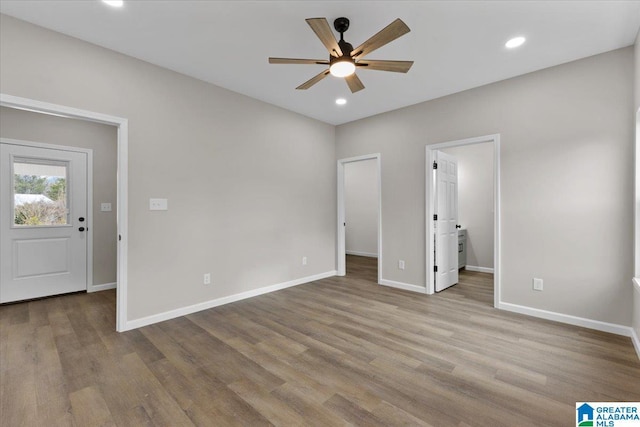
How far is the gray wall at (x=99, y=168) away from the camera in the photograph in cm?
414

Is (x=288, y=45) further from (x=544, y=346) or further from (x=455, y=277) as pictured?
(x=455, y=277)

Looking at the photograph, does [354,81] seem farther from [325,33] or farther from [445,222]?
[445,222]

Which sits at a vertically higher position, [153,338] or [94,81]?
[94,81]

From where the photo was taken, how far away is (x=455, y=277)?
15.4 ft

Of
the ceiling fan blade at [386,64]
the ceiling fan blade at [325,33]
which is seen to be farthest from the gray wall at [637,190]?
the ceiling fan blade at [325,33]

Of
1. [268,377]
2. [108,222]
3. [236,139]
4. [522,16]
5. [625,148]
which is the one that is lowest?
[268,377]

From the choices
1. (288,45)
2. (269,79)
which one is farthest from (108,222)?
(288,45)

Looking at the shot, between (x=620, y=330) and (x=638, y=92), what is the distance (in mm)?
2219

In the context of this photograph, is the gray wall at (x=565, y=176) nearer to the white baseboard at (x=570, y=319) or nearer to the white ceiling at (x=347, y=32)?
the white baseboard at (x=570, y=319)

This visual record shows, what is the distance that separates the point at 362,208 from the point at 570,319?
537 centimetres

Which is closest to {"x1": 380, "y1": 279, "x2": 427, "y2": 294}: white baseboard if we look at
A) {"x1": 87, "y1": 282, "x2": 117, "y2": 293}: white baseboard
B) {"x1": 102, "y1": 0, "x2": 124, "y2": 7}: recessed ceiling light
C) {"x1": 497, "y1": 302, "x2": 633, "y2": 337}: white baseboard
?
{"x1": 497, "y1": 302, "x2": 633, "y2": 337}: white baseboard

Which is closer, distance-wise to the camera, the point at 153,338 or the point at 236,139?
the point at 153,338

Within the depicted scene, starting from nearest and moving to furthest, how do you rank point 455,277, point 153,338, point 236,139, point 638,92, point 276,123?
1. point 638,92
2. point 153,338
3. point 236,139
4. point 276,123
5. point 455,277

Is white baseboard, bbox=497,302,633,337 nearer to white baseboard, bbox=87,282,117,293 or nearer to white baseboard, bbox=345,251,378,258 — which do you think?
white baseboard, bbox=345,251,378,258
